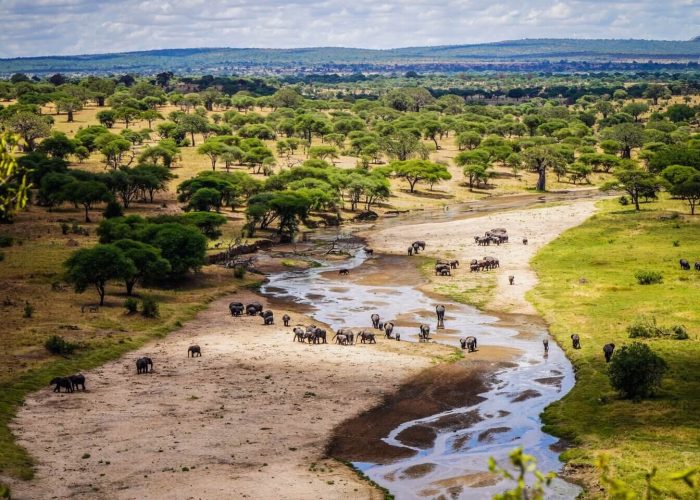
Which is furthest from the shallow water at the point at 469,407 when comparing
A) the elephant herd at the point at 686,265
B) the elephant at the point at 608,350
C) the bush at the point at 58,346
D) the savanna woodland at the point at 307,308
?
the elephant herd at the point at 686,265

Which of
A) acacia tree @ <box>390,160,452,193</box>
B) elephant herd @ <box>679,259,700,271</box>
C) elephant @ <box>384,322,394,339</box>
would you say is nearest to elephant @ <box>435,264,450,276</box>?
elephant herd @ <box>679,259,700,271</box>

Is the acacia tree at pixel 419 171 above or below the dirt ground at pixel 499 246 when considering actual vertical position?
above

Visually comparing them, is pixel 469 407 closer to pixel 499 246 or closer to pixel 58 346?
pixel 58 346

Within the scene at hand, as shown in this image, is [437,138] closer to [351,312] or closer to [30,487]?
[351,312]

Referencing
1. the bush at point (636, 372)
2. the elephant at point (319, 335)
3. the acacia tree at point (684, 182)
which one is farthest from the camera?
the acacia tree at point (684, 182)

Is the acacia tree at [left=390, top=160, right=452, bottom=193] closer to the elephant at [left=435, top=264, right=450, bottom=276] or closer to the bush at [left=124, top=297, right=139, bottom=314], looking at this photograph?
the elephant at [left=435, top=264, right=450, bottom=276]

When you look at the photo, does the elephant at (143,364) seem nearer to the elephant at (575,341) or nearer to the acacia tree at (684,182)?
the elephant at (575,341)

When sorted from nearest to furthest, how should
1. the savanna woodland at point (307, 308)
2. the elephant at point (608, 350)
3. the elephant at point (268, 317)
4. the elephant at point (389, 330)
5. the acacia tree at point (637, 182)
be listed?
1. the savanna woodland at point (307, 308)
2. the elephant at point (608, 350)
3. the elephant at point (389, 330)
4. the elephant at point (268, 317)
5. the acacia tree at point (637, 182)
